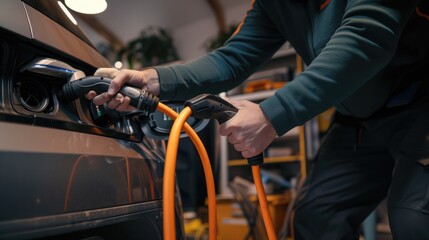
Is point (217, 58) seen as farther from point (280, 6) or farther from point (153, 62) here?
point (153, 62)

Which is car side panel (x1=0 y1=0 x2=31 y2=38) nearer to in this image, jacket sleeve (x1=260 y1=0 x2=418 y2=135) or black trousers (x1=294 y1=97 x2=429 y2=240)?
jacket sleeve (x1=260 y1=0 x2=418 y2=135)

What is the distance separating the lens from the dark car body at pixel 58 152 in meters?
0.42

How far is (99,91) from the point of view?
0.64 m

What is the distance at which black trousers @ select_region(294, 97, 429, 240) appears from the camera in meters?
0.79

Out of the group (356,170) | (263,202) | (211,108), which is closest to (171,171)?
(211,108)

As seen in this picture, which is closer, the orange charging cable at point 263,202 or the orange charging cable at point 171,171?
the orange charging cable at point 171,171

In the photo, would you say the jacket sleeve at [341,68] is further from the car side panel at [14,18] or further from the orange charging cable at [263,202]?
the car side panel at [14,18]

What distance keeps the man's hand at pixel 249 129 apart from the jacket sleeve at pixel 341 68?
2cm

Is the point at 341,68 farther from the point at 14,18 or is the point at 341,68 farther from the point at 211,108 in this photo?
the point at 14,18

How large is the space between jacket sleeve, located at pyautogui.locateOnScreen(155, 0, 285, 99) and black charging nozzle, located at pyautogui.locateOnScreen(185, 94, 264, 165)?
23 cm

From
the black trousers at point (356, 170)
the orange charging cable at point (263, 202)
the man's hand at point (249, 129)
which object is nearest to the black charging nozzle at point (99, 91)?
the man's hand at point (249, 129)

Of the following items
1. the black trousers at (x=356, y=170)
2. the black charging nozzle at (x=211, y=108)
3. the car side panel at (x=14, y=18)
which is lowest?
the black trousers at (x=356, y=170)

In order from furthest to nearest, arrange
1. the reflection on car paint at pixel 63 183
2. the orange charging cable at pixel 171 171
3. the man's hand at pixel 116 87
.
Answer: the man's hand at pixel 116 87 < the orange charging cable at pixel 171 171 < the reflection on car paint at pixel 63 183

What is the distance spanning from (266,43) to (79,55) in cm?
60
